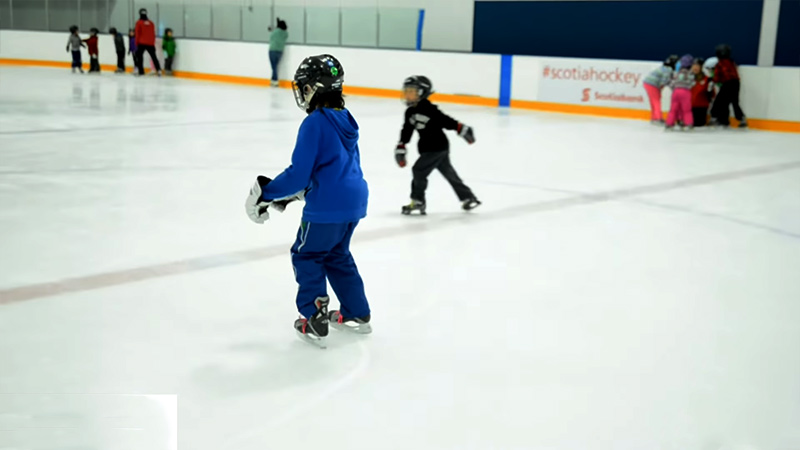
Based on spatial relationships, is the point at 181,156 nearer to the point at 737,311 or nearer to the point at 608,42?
the point at 737,311

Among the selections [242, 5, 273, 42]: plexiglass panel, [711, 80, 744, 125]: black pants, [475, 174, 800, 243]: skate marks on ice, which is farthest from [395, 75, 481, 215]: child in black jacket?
[242, 5, 273, 42]: plexiglass panel

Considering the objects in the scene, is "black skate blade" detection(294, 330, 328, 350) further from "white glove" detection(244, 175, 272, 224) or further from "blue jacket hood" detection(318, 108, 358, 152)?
"blue jacket hood" detection(318, 108, 358, 152)

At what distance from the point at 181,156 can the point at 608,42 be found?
11451 millimetres

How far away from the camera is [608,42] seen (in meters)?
18.2

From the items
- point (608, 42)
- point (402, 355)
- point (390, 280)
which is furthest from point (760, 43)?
point (402, 355)

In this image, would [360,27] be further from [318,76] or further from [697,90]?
[318,76]

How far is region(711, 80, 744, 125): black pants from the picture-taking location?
1352 cm

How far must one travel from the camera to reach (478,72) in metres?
16.6

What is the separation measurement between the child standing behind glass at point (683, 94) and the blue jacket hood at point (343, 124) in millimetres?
10632

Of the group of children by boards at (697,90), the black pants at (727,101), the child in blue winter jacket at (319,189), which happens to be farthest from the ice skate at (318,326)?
the black pants at (727,101)

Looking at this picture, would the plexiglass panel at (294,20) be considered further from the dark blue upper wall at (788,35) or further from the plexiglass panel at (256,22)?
the dark blue upper wall at (788,35)

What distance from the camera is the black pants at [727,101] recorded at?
44.4 feet

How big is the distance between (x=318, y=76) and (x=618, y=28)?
50.9ft

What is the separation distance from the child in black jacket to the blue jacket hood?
238cm
